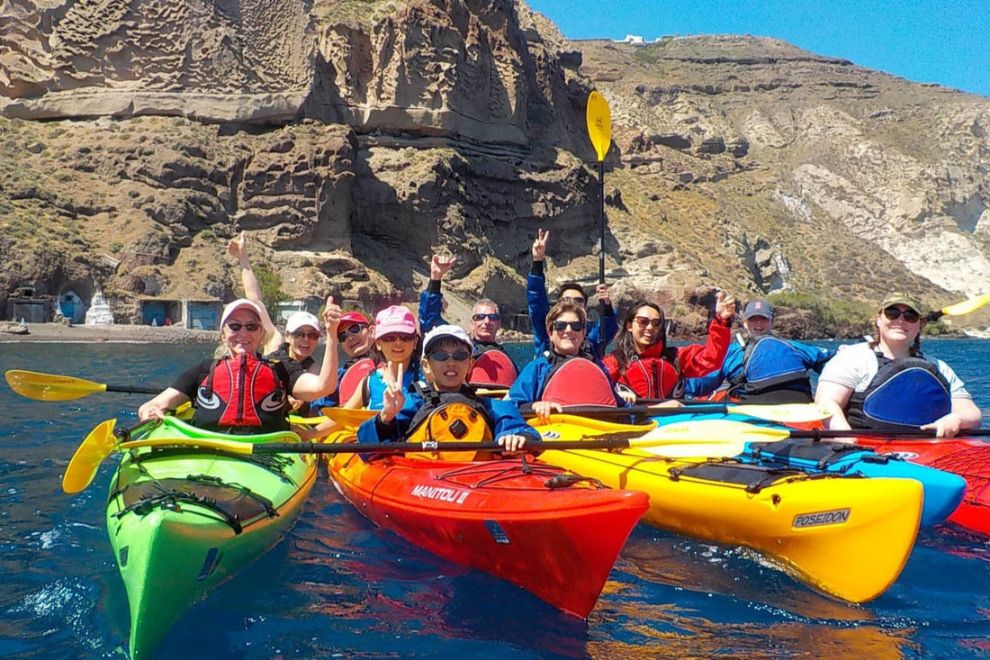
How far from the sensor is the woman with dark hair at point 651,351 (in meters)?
6.37

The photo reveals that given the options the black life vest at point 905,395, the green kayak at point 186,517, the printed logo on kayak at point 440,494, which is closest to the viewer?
the green kayak at point 186,517

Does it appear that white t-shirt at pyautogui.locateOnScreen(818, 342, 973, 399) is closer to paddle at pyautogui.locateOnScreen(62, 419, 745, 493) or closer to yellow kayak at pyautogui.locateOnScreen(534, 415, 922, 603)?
paddle at pyautogui.locateOnScreen(62, 419, 745, 493)

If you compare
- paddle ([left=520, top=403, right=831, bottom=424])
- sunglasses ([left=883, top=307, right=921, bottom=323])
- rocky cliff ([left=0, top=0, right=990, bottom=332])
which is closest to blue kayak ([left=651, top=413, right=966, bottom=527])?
paddle ([left=520, top=403, right=831, bottom=424])

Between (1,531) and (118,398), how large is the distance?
316 inches

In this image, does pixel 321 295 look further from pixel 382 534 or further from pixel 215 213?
pixel 382 534

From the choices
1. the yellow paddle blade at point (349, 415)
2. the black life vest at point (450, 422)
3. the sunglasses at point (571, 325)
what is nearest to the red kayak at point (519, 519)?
the black life vest at point (450, 422)

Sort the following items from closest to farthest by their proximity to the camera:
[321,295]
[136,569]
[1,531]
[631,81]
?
[136,569] → [1,531] → [321,295] → [631,81]

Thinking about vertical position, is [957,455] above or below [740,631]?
above

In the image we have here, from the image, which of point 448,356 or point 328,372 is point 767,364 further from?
point 328,372

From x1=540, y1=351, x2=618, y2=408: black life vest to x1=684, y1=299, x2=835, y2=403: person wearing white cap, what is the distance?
1.55m

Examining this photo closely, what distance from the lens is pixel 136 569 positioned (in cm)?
301

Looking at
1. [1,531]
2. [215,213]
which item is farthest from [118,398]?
[215,213]

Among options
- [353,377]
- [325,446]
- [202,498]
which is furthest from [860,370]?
[202,498]

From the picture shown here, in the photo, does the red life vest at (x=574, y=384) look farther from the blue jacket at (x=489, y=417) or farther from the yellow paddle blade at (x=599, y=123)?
the yellow paddle blade at (x=599, y=123)
